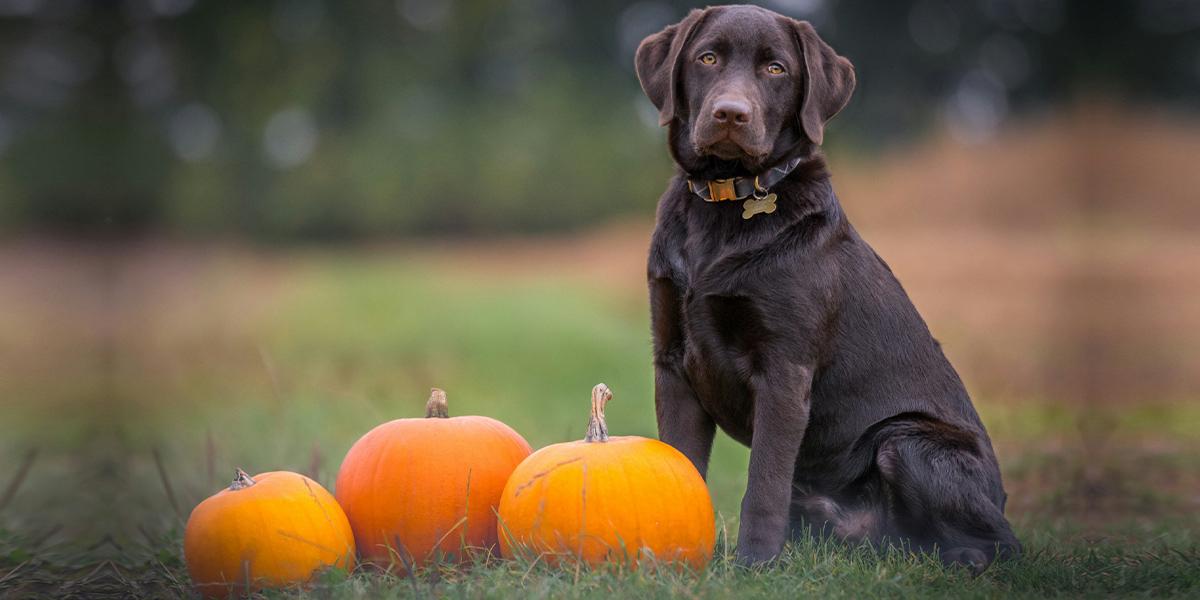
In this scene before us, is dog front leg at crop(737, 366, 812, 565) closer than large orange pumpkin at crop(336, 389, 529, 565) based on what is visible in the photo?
Yes

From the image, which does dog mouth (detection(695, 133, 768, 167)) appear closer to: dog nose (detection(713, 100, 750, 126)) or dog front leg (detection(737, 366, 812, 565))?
dog nose (detection(713, 100, 750, 126))

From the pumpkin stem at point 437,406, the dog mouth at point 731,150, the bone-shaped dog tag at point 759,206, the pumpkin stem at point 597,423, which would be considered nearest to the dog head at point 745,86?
the dog mouth at point 731,150

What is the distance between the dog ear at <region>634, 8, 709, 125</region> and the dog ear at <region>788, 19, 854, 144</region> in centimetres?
35

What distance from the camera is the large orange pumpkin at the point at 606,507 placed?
2.81m

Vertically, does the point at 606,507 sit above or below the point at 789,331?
below

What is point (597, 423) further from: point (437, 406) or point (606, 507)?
point (437, 406)

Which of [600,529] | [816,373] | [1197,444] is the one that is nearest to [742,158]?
[816,373]

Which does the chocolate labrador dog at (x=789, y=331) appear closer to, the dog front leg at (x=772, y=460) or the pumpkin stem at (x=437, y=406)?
the dog front leg at (x=772, y=460)

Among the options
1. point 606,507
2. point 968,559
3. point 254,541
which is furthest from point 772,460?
point 254,541

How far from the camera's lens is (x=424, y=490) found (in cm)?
304

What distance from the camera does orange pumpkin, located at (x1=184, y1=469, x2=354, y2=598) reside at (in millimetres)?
2812

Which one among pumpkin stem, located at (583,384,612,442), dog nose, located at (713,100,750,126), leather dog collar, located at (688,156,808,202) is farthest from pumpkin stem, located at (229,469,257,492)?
dog nose, located at (713,100,750,126)

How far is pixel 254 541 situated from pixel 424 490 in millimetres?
527

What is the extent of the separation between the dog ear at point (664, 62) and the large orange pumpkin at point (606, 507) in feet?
3.82
